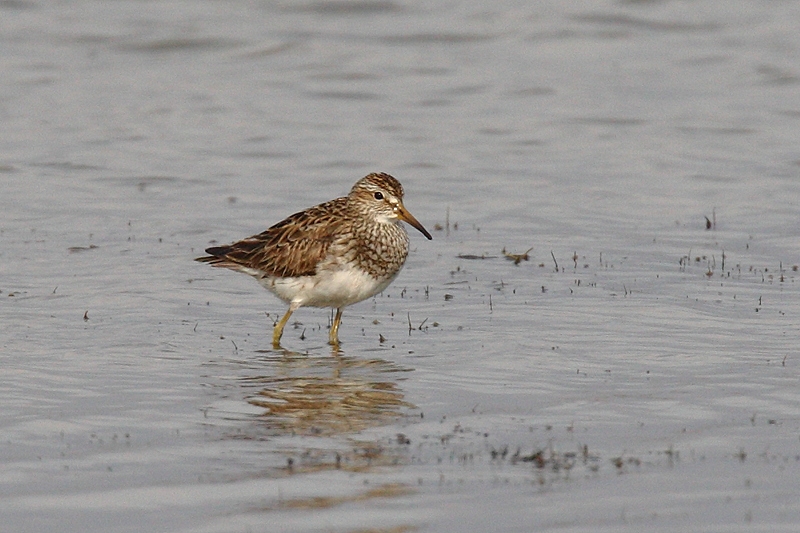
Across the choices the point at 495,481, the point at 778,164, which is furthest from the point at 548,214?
the point at 495,481

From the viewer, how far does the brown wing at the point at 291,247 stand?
12688 millimetres

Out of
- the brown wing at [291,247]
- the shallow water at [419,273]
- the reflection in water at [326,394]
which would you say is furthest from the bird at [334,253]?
the reflection in water at [326,394]

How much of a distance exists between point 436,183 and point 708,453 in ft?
41.6

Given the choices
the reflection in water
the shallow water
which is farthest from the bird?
the reflection in water

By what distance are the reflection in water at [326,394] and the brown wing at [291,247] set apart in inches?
38.4

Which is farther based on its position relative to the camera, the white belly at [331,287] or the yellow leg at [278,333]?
the white belly at [331,287]

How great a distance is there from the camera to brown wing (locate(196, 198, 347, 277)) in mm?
12688

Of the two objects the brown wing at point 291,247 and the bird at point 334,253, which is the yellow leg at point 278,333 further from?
the brown wing at point 291,247

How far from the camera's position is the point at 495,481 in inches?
320

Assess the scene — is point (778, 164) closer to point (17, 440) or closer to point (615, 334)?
point (615, 334)

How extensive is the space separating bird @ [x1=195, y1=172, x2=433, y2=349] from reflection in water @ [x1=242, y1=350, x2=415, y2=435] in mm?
741

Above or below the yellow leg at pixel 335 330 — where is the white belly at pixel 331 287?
above

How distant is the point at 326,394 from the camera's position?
1060 centimetres

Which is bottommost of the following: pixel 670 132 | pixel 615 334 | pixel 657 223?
pixel 615 334
